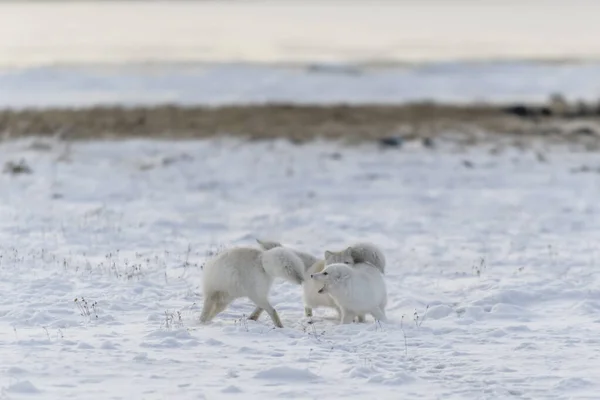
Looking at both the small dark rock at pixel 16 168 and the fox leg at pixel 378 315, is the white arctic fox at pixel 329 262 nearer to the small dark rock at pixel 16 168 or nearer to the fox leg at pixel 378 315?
the fox leg at pixel 378 315

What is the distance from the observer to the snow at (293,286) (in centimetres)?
734

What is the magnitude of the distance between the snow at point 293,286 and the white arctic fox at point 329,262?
0.22m

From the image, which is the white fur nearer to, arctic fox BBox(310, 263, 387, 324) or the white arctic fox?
the white arctic fox

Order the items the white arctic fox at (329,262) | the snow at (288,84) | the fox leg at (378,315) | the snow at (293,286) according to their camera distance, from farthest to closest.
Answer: the snow at (288,84), the white arctic fox at (329,262), the fox leg at (378,315), the snow at (293,286)

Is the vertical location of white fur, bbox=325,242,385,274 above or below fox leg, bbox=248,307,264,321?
above

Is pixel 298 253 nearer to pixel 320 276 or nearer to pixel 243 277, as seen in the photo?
pixel 320 276

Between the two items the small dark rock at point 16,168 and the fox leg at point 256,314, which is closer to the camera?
the fox leg at point 256,314

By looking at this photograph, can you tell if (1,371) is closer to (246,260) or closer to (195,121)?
(246,260)

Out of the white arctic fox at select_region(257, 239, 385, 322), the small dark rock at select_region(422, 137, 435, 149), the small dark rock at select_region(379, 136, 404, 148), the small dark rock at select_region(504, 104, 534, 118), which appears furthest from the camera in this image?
the small dark rock at select_region(504, 104, 534, 118)

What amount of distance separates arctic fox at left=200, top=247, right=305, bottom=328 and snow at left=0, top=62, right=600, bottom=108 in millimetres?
33115

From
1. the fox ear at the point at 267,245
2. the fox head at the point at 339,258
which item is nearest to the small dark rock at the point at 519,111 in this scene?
the fox head at the point at 339,258

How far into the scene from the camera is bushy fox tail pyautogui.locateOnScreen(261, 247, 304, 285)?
8891 mm

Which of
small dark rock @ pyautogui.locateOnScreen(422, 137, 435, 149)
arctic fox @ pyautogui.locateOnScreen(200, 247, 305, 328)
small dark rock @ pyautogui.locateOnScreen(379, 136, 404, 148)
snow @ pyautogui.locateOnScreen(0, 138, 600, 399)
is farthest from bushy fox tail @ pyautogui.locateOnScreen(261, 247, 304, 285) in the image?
small dark rock @ pyautogui.locateOnScreen(422, 137, 435, 149)

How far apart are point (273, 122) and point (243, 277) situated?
25.5 m
